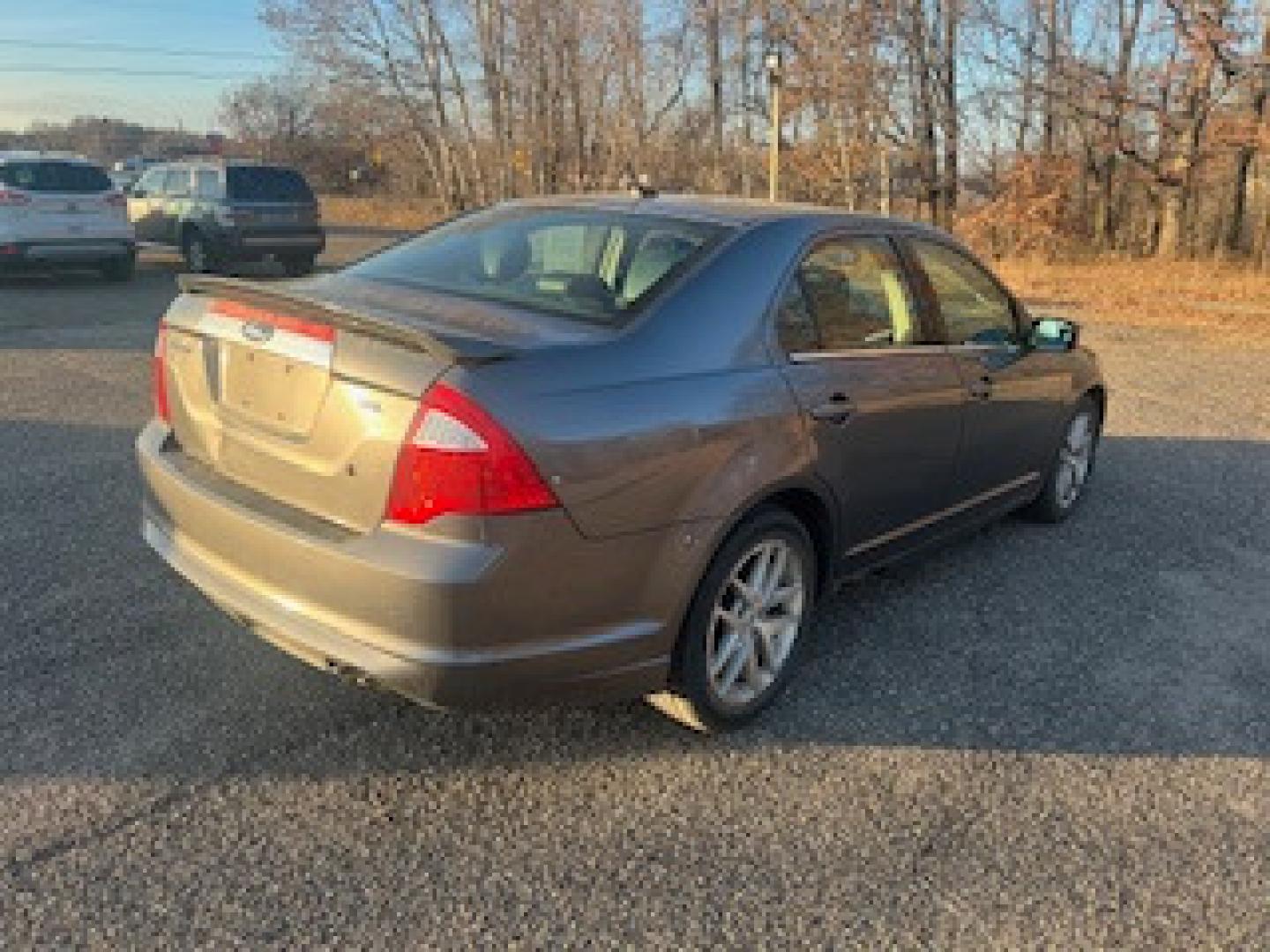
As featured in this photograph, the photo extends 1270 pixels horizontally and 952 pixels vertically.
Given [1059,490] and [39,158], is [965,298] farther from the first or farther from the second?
[39,158]

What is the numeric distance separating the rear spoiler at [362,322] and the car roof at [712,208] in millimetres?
1203

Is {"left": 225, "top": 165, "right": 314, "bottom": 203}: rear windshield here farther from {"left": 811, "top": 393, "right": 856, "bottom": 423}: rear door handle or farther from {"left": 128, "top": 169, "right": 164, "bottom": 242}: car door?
{"left": 811, "top": 393, "right": 856, "bottom": 423}: rear door handle

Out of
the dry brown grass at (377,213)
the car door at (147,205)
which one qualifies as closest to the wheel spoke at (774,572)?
the car door at (147,205)

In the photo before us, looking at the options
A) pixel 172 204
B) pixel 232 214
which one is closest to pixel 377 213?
pixel 172 204

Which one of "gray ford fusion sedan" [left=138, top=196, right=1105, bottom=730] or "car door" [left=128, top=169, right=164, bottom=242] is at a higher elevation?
"car door" [left=128, top=169, right=164, bottom=242]

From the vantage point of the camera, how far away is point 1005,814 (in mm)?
2965

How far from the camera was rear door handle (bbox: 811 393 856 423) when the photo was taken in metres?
3.39

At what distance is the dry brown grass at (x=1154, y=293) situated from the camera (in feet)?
49.3

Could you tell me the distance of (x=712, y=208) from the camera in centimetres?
380

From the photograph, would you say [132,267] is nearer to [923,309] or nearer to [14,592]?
[14,592]

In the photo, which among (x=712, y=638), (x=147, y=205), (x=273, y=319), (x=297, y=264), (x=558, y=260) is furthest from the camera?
(x=147, y=205)

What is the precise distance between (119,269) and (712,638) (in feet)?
48.2

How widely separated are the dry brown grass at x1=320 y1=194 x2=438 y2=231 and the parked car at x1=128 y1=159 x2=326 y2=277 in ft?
57.0

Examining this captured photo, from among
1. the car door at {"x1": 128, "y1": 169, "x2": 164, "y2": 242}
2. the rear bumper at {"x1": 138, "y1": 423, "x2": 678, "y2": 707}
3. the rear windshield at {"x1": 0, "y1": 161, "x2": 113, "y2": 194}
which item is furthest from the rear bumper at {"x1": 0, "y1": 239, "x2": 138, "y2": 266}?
the rear bumper at {"x1": 138, "y1": 423, "x2": 678, "y2": 707}
